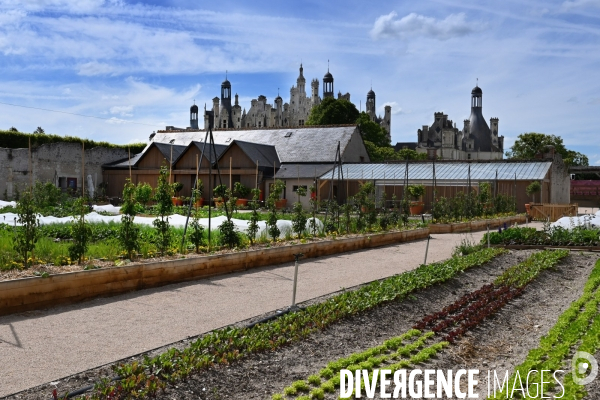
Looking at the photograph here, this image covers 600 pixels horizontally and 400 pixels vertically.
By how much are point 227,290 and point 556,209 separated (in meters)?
25.4

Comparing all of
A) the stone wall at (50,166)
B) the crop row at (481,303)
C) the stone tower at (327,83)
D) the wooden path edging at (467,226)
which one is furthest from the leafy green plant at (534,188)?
the stone tower at (327,83)

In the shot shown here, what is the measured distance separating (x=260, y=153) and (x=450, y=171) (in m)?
12.9

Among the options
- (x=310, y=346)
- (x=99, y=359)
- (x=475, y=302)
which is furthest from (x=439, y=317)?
(x=99, y=359)

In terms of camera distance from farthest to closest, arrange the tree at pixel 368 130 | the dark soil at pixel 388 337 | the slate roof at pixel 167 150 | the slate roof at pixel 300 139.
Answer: the tree at pixel 368 130 → the slate roof at pixel 300 139 → the slate roof at pixel 167 150 → the dark soil at pixel 388 337

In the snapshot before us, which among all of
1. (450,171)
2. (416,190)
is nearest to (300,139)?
(450,171)

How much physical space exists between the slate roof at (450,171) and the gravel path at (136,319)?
2492 centimetres

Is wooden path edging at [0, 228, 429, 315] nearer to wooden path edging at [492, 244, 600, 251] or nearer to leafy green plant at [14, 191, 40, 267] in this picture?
leafy green plant at [14, 191, 40, 267]

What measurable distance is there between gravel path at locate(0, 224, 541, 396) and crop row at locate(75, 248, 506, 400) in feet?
1.97

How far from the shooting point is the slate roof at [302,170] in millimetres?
38312

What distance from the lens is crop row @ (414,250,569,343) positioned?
7166 mm

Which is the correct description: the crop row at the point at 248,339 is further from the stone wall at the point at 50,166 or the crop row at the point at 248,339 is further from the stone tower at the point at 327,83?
the stone tower at the point at 327,83

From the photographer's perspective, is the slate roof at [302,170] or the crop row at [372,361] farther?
the slate roof at [302,170]

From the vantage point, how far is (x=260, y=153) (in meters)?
40.1

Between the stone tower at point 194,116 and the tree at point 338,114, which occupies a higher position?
the stone tower at point 194,116
